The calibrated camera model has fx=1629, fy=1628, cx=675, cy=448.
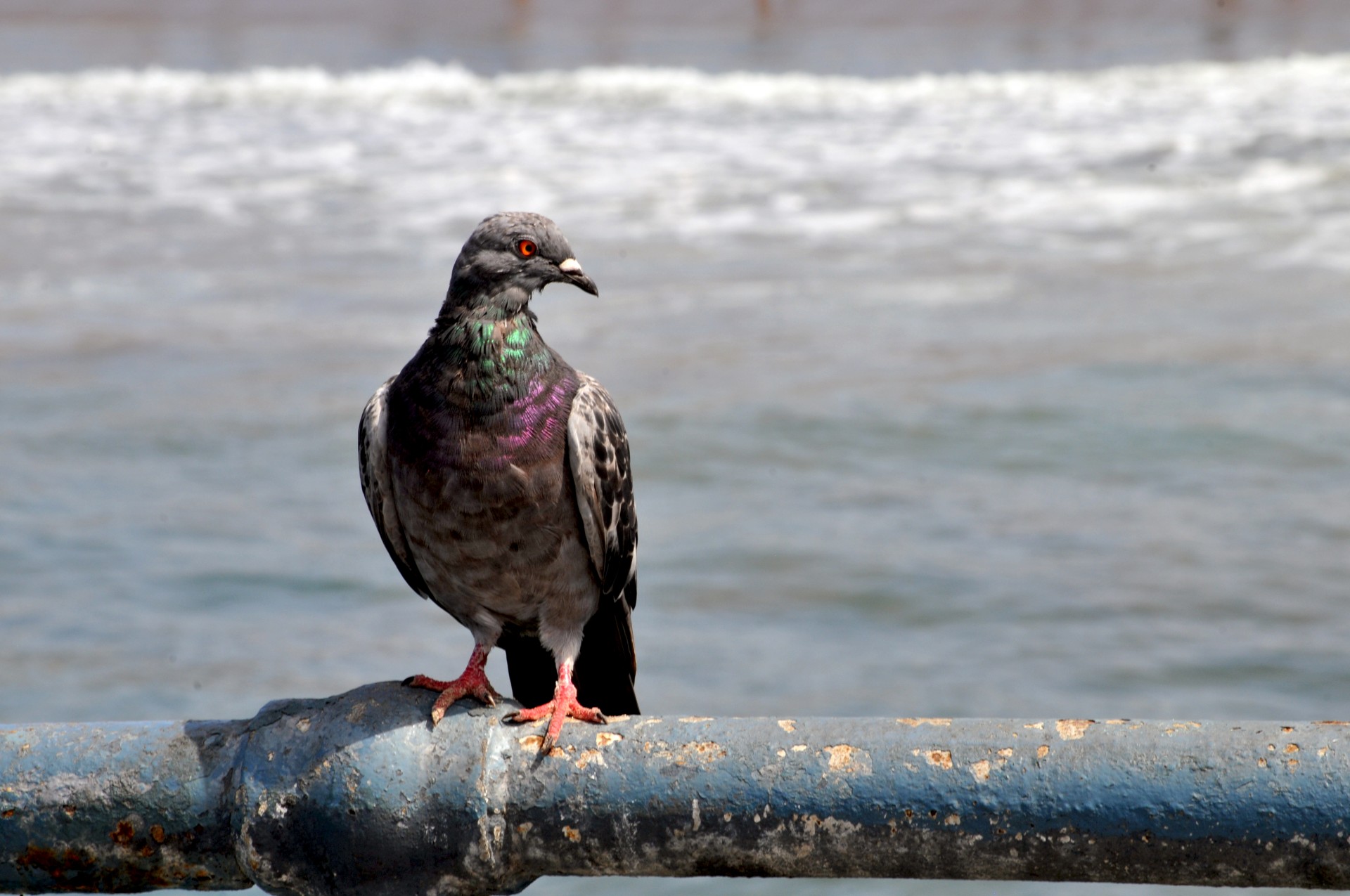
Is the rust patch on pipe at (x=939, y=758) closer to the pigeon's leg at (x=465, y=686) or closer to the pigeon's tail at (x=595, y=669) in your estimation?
the pigeon's leg at (x=465, y=686)

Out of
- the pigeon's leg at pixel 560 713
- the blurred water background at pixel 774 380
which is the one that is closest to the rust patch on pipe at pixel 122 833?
the pigeon's leg at pixel 560 713

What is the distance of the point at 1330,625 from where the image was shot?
7375 millimetres

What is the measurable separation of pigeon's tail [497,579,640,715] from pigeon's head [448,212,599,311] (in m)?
0.94

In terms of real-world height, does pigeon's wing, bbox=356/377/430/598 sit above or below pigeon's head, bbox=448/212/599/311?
below

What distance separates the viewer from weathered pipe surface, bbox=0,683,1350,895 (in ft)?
5.52

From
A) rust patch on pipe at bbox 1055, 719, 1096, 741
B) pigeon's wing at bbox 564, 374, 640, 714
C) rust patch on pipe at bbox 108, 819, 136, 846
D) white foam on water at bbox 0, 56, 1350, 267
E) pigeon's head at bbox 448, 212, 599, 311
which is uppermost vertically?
white foam on water at bbox 0, 56, 1350, 267

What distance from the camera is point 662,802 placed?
183 cm

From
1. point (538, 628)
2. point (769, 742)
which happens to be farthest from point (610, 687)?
→ point (769, 742)

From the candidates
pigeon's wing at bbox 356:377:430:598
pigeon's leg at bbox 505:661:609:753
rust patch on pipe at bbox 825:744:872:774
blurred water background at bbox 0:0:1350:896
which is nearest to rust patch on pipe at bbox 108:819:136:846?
pigeon's leg at bbox 505:661:609:753

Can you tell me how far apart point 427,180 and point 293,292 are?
14.1 feet

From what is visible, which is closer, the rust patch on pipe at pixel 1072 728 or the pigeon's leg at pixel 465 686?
the rust patch on pipe at pixel 1072 728

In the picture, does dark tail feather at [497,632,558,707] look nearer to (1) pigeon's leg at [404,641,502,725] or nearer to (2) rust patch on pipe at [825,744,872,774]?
(1) pigeon's leg at [404,641,502,725]

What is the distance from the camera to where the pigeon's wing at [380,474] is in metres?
3.50

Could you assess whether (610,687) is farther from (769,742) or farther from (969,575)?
(969,575)
